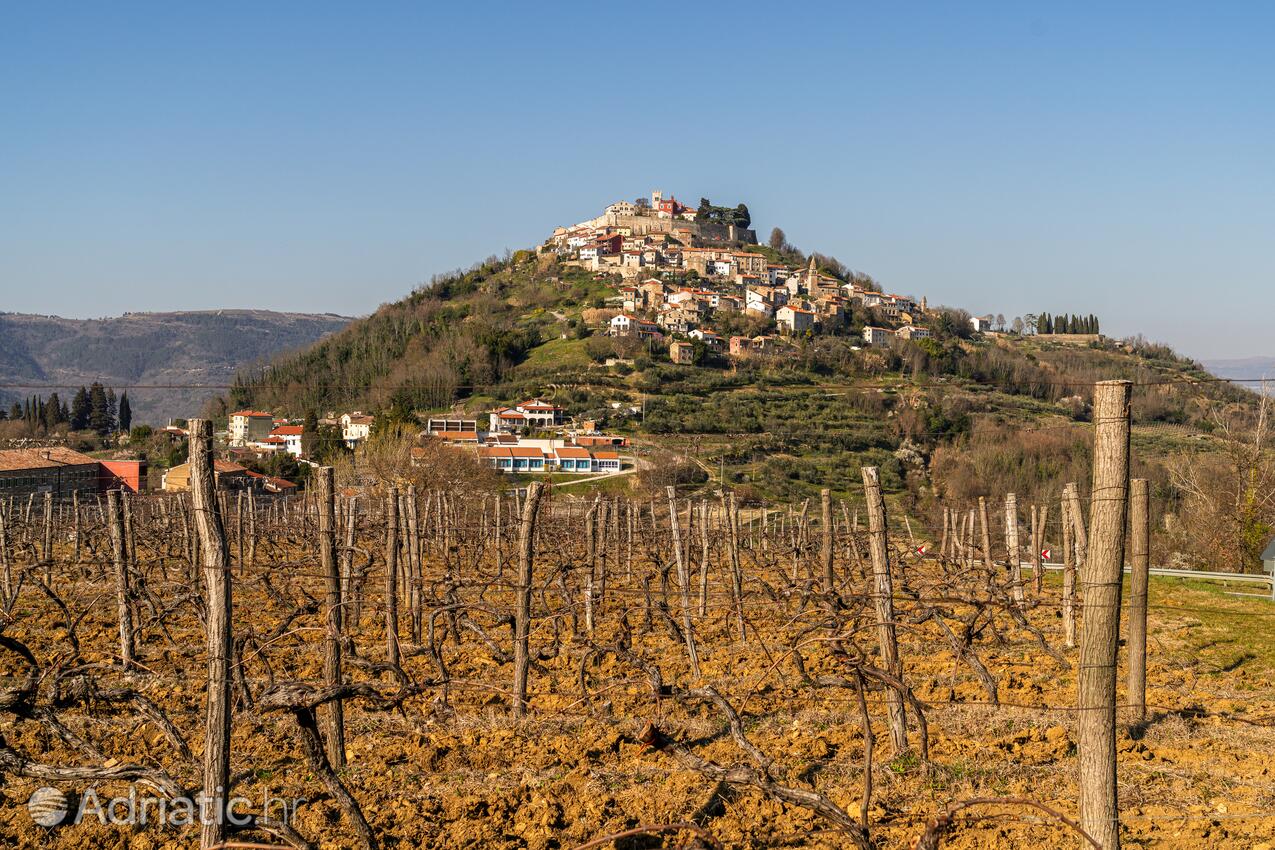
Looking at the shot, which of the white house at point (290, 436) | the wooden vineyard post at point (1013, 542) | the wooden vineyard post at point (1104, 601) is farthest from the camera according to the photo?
the white house at point (290, 436)

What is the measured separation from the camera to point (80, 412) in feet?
228

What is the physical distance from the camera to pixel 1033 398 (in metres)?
65.2

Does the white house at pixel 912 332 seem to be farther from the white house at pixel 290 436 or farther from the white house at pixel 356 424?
the white house at pixel 290 436

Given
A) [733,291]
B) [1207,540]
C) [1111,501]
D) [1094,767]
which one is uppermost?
[733,291]

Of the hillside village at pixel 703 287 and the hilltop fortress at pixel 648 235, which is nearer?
the hillside village at pixel 703 287

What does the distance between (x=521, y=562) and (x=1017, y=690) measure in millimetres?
4181

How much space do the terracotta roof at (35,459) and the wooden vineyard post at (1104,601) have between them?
38904 mm

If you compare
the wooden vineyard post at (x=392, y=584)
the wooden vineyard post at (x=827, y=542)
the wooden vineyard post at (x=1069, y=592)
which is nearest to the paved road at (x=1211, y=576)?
the wooden vineyard post at (x=1069, y=592)

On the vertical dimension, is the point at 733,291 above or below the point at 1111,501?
above

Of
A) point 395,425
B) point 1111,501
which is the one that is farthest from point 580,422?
point 1111,501

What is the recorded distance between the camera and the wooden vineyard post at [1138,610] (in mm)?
6922

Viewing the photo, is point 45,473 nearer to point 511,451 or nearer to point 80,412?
point 511,451

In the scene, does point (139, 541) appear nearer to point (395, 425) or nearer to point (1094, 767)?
point (1094, 767)

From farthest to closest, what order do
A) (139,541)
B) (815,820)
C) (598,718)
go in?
1. (139,541)
2. (598,718)
3. (815,820)
